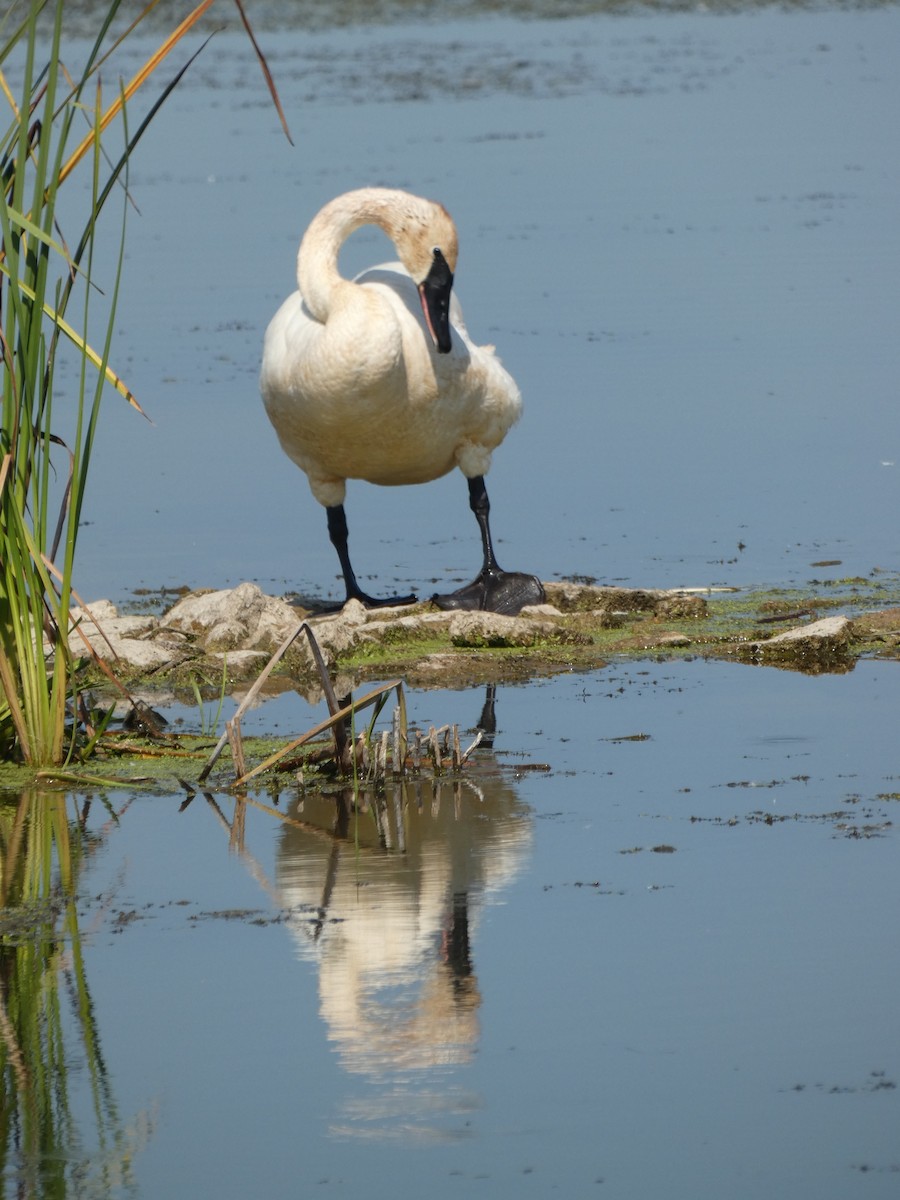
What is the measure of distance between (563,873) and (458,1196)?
1.71 meters

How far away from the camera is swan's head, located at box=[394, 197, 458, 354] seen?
9281mm

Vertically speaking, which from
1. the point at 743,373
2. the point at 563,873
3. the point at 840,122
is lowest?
the point at 563,873

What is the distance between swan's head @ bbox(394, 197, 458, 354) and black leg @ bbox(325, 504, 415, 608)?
0.97m

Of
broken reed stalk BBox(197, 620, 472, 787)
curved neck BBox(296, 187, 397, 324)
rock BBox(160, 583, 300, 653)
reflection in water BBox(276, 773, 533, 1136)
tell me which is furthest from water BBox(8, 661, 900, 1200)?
curved neck BBox(296, 187, 397, 324)

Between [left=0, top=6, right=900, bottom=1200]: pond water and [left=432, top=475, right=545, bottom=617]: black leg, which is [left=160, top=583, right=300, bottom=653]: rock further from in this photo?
[left=432, top=475, right=545, bottom=617]: black leg

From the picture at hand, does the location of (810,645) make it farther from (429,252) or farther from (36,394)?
(36,394)

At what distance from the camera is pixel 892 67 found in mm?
29125

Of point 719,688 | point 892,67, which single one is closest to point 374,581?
point 719,688

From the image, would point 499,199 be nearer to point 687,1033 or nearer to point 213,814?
point 213,814

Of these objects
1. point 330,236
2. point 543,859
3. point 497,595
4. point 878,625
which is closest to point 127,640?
point 497,595

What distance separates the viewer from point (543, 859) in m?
5.59

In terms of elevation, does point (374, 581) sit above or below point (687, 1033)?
above

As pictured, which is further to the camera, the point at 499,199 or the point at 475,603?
the point at 499,199

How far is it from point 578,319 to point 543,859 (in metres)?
9.97
